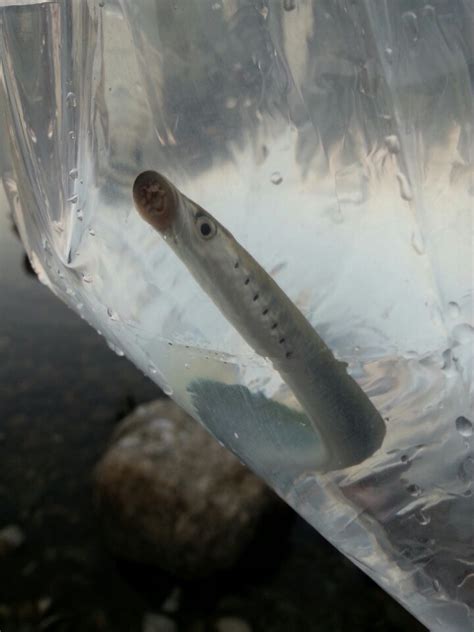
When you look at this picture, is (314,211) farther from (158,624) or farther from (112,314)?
(158,624)

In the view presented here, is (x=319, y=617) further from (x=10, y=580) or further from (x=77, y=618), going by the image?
(x=10, y=580)

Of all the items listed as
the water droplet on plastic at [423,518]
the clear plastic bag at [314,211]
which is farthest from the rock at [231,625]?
the water droplet on plastic at [423,518]

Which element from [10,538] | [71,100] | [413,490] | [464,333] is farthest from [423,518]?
[10,538]

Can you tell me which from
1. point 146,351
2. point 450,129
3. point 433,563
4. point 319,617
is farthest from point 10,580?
point 450,129

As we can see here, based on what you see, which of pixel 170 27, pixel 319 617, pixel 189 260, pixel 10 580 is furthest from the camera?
pixel 10 580

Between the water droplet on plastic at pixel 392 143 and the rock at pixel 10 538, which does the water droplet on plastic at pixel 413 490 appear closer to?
the water droplet on plastic at pixel 392 143

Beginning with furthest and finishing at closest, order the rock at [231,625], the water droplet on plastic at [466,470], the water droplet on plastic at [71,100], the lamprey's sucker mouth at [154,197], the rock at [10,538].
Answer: the rock at [10,538]
the rock at [231,625]
the water droplet on plastic at [71,100]
the water droplet on plastic at [466,470]
the lamprey's sucker mouth at [154,197]
